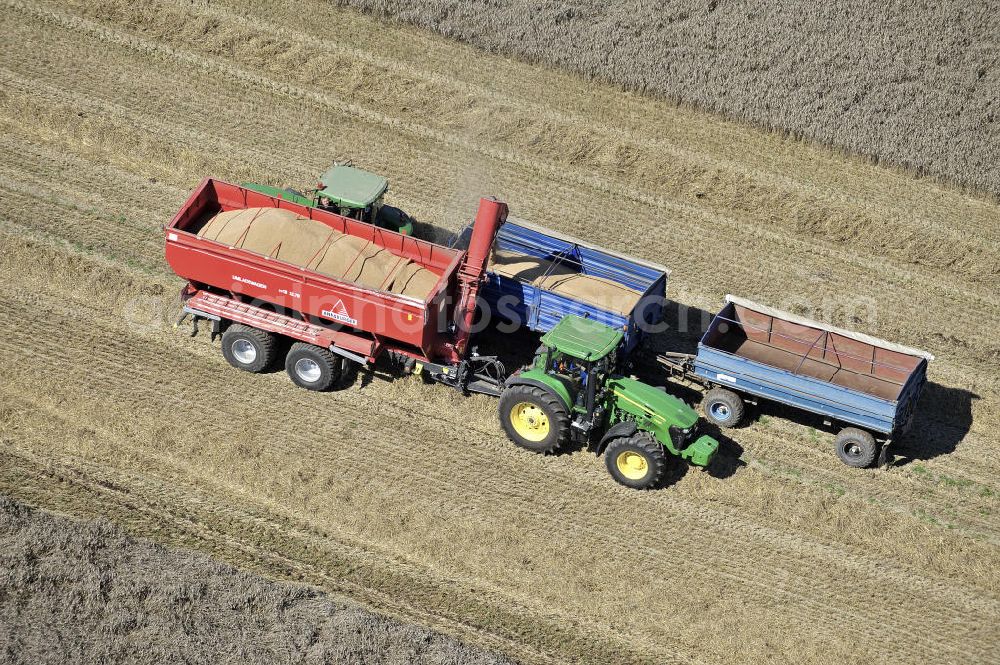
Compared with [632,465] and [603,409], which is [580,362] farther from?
[632,465]

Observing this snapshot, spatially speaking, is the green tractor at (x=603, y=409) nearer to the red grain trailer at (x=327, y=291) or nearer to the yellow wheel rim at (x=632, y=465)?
the yellow wheel rim at (x=632, y=465)

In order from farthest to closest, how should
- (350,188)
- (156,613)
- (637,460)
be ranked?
(350,188), (637,460), (156,613)

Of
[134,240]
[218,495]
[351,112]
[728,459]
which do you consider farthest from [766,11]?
[218,495]

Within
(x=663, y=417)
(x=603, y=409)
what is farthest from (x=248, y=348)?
(x=663, y=417)

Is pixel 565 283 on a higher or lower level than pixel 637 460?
higher

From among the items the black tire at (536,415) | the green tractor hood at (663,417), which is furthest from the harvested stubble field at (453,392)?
the green tractor hood at (663,417)
